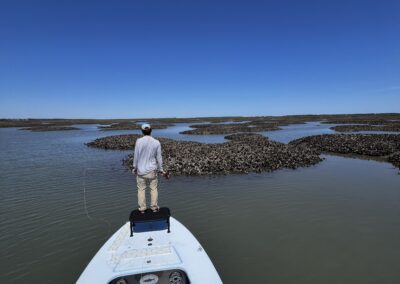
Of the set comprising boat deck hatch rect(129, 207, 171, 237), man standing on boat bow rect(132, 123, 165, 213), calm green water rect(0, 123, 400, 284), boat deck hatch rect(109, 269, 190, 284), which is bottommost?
calm green water rect(0, 123, 400, 284)

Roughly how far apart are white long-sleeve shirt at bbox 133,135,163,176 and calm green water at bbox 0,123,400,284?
308cm

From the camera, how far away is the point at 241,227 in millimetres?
10375

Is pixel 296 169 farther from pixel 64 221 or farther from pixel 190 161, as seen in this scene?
pixel 64 221

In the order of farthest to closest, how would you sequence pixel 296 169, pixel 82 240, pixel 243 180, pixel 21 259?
pixel 296 169 → pixel 243 180 → pixel 82 240 → pixel 21 259

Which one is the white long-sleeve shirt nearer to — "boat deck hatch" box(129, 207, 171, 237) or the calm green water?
"boat deck hatch" box(129, 207, 171, 237)

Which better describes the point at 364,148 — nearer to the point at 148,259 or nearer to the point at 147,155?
the point at 147,155

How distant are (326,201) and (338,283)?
272 inches

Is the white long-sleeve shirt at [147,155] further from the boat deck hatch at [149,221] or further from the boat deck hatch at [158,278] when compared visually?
the boat deck hatch at [158,278]

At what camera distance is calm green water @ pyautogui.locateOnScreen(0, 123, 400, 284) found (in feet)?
25.0

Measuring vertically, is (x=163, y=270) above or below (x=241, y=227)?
above

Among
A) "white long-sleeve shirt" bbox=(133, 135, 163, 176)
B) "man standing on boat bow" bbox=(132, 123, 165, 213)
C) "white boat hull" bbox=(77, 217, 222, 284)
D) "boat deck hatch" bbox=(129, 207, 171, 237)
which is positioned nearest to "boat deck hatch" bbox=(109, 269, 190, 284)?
"white boat hull" bbox=(77, 217, 222, 284)

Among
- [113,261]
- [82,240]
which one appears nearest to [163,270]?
[113,261]

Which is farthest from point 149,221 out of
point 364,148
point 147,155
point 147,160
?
point 364,148

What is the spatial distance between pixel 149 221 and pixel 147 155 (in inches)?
78.7
